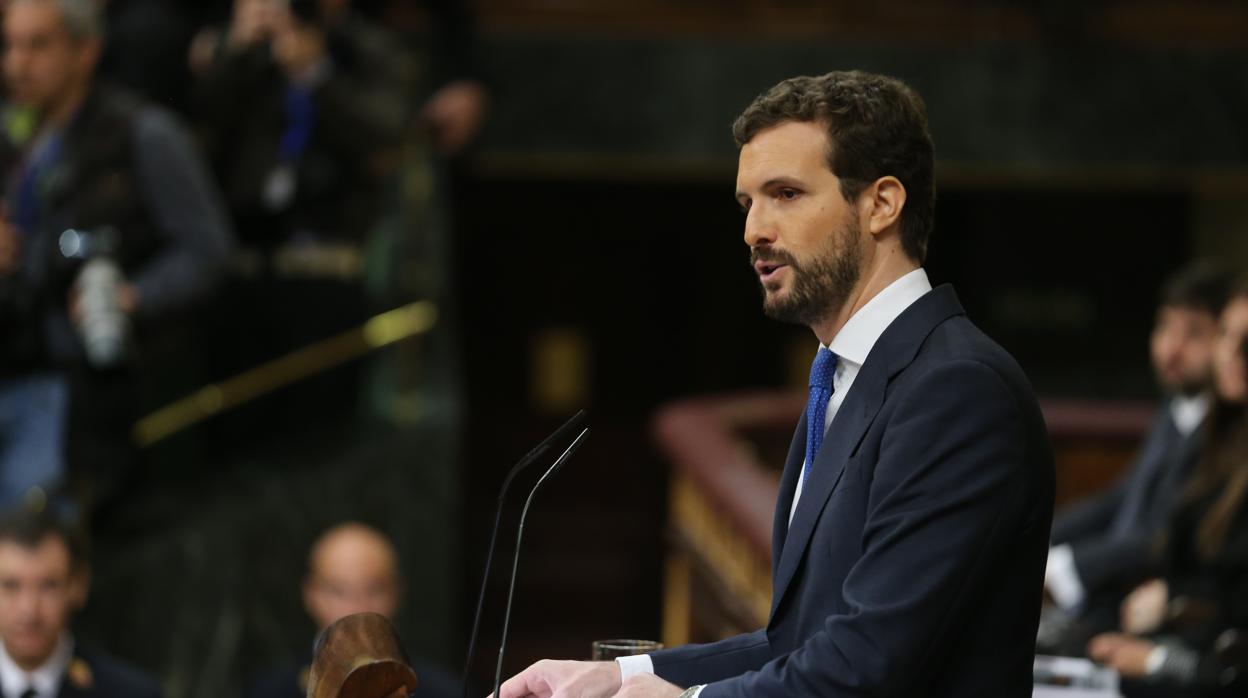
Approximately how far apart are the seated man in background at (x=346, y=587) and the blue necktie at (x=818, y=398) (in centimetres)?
288

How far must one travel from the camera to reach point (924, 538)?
7.13 ft

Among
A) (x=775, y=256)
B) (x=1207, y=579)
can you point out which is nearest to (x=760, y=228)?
(x=775, y=256)

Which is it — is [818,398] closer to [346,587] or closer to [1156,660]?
[1156,660]

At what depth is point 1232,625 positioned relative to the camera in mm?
4465

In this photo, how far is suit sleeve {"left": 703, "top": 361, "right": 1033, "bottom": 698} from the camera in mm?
2148

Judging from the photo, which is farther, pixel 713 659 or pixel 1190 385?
pixel 1190 385

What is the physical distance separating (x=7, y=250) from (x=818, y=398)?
2867mm

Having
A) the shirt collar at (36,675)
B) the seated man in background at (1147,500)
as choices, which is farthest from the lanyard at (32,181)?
the seated man in background at (1147,500)

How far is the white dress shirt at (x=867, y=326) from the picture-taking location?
2367 millimetres

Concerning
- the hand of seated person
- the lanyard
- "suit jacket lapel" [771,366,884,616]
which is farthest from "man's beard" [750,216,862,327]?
the lanyard

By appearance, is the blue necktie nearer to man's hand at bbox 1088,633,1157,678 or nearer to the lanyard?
man's hand at bbox 1088,633,1157,678

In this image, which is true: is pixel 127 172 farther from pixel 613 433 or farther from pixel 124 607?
pixel 613 433

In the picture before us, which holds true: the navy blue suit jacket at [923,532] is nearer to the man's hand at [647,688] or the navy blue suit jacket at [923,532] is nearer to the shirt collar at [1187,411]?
the man's hand at [647,688]

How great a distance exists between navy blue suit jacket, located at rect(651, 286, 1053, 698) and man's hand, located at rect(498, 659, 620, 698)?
0.15m
